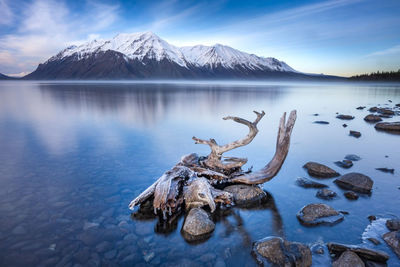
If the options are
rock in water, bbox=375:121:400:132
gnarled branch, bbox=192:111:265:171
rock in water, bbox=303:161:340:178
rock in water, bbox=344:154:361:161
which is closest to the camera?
gnarled branch, bbox=192:111:265:171

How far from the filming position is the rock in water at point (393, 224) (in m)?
6.38

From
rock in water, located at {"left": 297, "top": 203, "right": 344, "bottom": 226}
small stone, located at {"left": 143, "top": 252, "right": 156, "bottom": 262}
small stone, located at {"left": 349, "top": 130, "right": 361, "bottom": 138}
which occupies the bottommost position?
small stone, located at {"left": 143, "top": 252, "right": 156, "bottom": 262}

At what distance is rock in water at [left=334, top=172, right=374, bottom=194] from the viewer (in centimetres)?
892

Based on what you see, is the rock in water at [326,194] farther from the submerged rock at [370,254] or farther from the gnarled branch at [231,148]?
the submerged rock at [370,254]

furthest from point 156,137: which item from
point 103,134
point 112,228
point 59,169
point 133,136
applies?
point 112,228

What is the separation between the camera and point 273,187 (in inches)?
374

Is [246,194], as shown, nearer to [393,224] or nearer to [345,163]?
[393,224]

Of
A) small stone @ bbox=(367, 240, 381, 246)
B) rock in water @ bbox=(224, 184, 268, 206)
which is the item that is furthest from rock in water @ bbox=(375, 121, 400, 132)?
small stone @ bbox=(367, 240, 381, 246)

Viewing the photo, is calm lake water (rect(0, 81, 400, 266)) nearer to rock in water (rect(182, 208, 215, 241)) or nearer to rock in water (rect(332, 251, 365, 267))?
rock in water (rect(182, 208, 215, 241))

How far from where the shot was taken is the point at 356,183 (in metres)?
9.16

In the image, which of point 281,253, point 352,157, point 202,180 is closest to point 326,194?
point 281,253

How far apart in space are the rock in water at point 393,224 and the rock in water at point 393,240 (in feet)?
1.39

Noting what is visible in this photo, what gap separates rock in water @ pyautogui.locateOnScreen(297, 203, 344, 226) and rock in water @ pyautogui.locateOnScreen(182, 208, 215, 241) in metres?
2.79

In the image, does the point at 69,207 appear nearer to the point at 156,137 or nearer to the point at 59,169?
the point at 59,169
